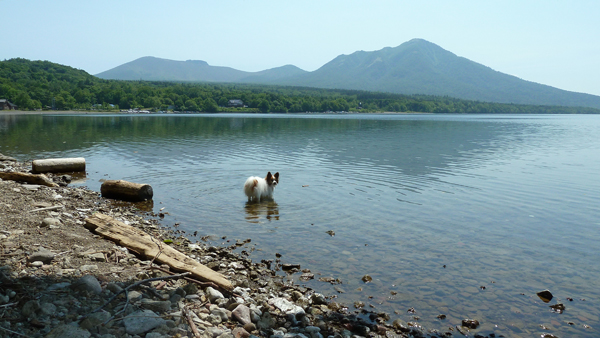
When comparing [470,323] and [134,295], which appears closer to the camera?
[134,295]

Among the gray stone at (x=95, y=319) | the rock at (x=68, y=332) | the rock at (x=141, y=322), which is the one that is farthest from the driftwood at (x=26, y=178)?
the rock at (x=68, y=332)

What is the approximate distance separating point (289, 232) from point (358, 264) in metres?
3.18

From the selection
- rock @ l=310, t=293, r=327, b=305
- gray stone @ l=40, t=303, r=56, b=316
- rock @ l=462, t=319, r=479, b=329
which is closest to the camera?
gray stone @ l=40, t=303, r=56, b=316

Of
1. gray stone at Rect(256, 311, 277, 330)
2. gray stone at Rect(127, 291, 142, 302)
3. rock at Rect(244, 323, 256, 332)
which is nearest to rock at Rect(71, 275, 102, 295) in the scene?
gray stone at Rect(127, 291, 142, 302)

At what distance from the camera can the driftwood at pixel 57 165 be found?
2166 cm

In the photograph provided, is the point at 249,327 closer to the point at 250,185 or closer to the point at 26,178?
the point at 250,185

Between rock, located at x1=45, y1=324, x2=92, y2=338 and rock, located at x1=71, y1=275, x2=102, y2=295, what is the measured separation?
123cm

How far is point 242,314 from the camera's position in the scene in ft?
22.6

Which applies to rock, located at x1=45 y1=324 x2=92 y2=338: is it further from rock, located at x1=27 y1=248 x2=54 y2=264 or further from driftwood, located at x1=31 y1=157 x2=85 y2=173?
driftwood, located at x1=31 y1=157 x2=85 y2=173

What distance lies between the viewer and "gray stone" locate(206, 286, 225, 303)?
287 inches

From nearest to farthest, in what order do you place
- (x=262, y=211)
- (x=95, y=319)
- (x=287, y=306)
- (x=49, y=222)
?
(x=95, y=319)
(x=287, y=306)
(x=49, y=222)
(x=262, y=211)

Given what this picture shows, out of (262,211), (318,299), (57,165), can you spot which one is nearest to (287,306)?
(318,299)

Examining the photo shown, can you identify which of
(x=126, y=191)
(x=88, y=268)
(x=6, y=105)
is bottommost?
(x=126, y=191)

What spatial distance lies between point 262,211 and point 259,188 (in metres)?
1.54
